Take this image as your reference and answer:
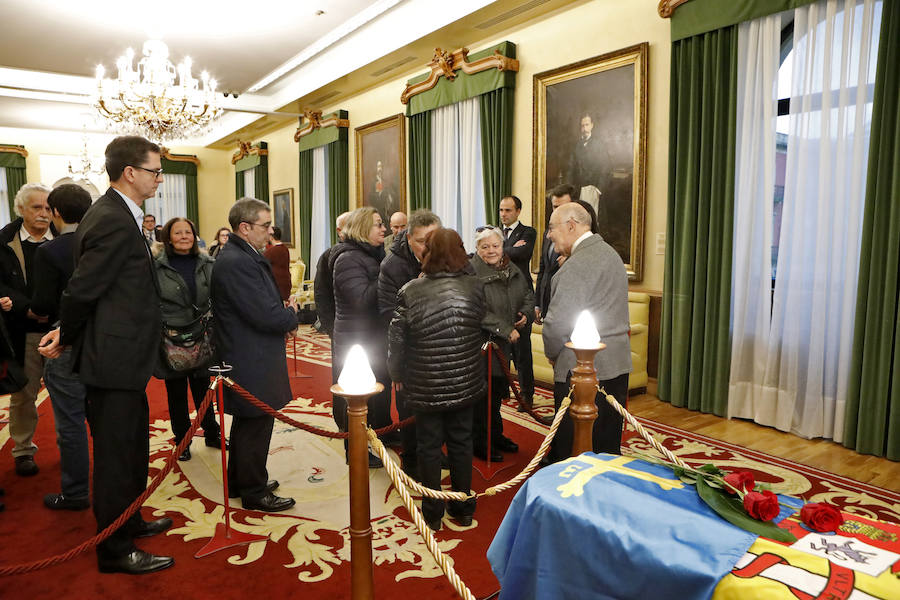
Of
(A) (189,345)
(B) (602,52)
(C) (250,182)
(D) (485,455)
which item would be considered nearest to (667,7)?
(B) (602,52)

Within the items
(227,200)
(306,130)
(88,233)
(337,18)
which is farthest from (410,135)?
(227,200)

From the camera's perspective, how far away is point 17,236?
353 cm

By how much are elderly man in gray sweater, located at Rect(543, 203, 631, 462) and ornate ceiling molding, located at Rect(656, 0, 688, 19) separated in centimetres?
321

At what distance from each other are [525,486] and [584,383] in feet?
1.95

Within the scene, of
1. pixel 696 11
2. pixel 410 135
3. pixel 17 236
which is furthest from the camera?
pixel 410 135

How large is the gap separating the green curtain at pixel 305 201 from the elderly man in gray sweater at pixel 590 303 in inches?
361

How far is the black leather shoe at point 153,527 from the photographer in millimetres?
2963

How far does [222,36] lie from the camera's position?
7883 mm

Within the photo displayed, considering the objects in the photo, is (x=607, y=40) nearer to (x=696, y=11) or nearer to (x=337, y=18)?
(x=696, y=11)

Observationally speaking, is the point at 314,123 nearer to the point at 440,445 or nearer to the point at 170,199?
the point at 170,199

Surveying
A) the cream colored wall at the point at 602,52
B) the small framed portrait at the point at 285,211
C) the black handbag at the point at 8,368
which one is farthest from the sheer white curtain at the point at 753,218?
the small framed portrait at the point at 285,211

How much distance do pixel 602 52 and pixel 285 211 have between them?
8.53 metres

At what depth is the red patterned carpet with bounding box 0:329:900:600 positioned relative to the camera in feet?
8.36

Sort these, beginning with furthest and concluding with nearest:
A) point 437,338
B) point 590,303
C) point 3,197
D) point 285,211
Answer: point 3,197 → point 285,211 → point 590,303 → point 437,338
